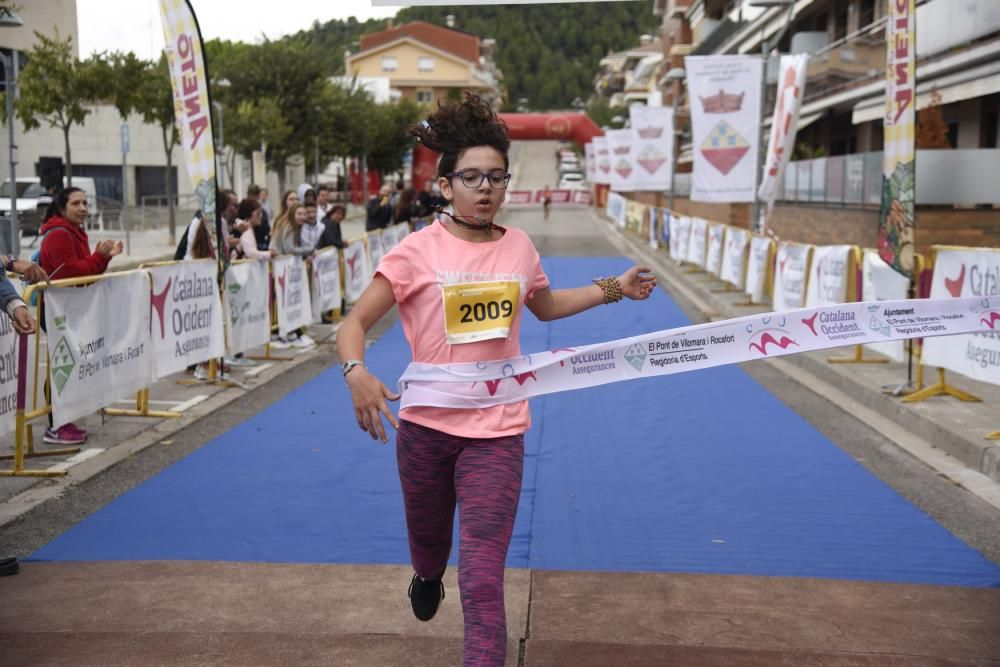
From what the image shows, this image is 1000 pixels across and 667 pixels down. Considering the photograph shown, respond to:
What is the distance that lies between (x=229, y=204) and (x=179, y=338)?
2602mm

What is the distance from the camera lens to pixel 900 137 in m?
10.5

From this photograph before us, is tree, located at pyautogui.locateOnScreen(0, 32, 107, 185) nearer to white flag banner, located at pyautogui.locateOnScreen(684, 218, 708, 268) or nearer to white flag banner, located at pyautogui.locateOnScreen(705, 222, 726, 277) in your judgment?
white flag banner, located at pyautogui.locateOnScreen(684, 218, 708, 268)

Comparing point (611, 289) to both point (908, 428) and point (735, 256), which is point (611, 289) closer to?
point (908, 428)

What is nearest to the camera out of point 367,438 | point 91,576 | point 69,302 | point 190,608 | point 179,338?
point 190,608

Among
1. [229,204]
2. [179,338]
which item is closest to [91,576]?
[179,338]

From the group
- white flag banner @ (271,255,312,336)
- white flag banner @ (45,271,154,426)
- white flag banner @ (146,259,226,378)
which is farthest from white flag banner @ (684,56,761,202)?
white flag banner @ (45,271,154,426)

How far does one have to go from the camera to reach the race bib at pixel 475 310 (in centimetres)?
387

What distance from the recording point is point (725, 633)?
191 inches

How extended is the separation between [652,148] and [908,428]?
1110 inches

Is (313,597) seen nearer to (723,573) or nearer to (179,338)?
(723,573)

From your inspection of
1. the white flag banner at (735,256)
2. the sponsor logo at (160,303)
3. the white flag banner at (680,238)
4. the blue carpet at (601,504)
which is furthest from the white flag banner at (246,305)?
the white flag banner at (680,238)

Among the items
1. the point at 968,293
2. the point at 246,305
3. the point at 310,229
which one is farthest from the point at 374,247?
the point at 968,293

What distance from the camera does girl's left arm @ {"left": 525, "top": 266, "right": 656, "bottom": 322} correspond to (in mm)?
4215

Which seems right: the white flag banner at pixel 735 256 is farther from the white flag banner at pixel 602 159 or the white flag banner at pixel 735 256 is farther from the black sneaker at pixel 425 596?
the white flag banner at pixel 602 159
